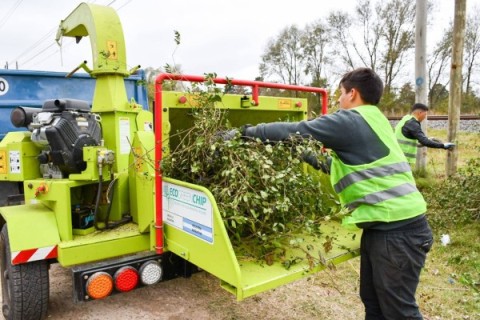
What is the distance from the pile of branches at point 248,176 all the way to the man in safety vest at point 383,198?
0.35 metres

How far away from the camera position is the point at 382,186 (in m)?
2.17

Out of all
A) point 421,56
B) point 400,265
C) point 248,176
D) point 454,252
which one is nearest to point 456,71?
point 421,56

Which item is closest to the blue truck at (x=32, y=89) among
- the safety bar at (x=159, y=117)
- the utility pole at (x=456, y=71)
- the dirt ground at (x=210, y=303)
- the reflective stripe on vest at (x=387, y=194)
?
the dirt ground at (x=210, y=303)

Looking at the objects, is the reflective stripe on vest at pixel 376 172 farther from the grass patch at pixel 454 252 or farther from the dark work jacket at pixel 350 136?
the grass patch at pixel 454 252

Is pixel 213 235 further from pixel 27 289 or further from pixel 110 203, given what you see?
pixel 27 289

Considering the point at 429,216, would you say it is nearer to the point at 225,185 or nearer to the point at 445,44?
the point at 225,185

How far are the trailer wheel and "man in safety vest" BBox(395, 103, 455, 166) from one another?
496cm

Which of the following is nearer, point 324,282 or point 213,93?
point 213,93

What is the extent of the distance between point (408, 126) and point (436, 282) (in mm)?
2534

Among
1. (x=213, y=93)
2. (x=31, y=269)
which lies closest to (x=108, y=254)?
(x=31, y=269)

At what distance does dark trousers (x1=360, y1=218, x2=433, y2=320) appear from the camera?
216cm

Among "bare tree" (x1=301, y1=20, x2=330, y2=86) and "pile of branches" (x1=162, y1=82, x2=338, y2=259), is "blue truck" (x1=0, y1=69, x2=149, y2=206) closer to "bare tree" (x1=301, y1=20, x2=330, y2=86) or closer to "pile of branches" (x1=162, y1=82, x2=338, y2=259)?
"pile of branches" (x1=162, y1=82, x2=338, y2=259)

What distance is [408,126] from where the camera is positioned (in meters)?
5.58

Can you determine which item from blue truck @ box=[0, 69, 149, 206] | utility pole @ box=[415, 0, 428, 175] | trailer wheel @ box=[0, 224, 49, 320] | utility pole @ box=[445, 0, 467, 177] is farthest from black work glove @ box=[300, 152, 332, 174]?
utility pole @ box=[415, 0, 428, 175]
